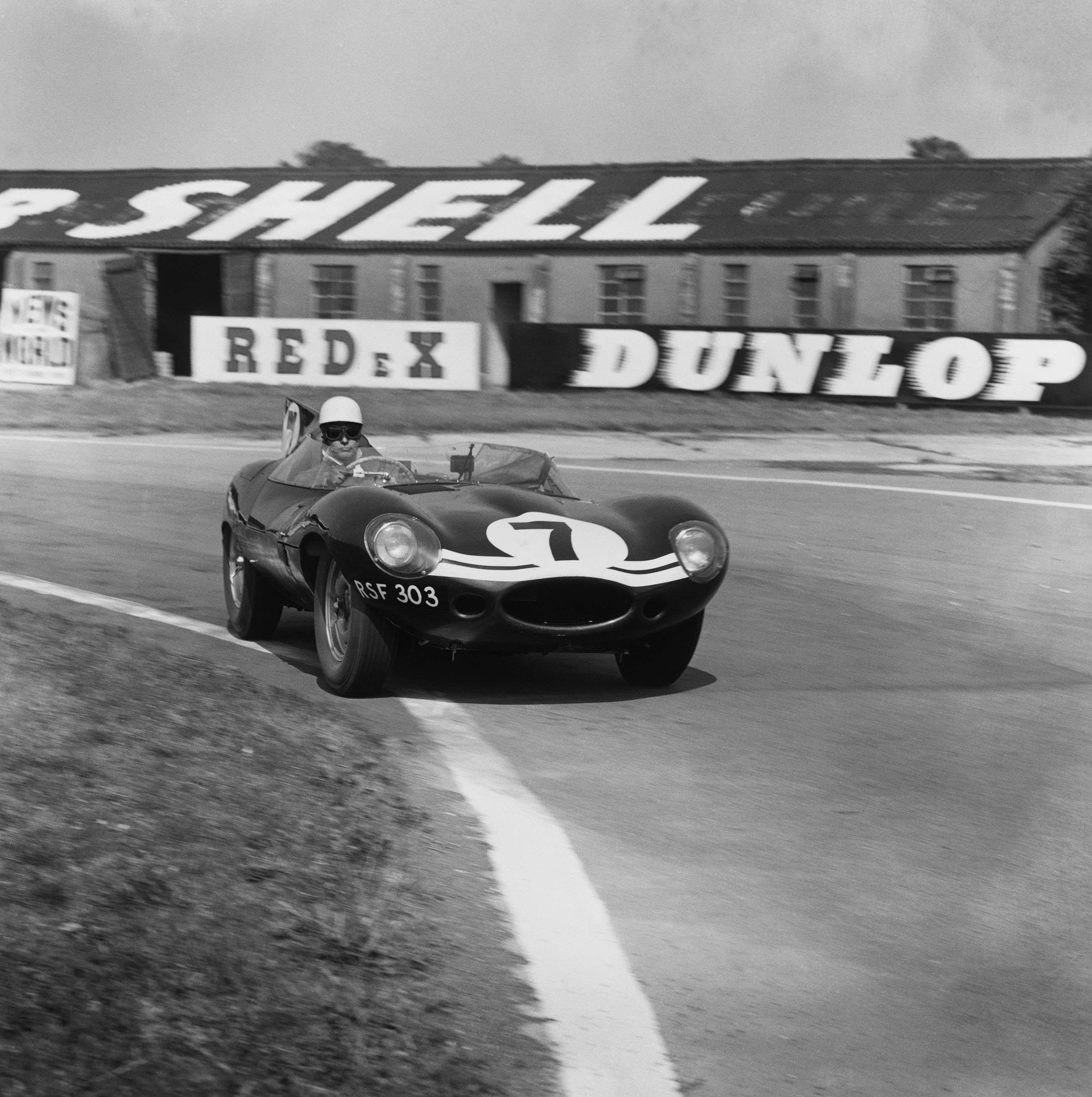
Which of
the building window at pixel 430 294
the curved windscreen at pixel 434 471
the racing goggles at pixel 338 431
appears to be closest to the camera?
the curved windscreen at pixel 434 471

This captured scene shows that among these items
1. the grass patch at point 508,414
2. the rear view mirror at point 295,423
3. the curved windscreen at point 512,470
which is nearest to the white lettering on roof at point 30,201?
the grass patch at point 508,414

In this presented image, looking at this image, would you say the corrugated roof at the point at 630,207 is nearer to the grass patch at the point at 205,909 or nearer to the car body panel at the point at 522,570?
the car body panel at the point at 522,570

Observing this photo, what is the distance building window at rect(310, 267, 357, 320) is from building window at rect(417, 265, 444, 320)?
1548 millimetres

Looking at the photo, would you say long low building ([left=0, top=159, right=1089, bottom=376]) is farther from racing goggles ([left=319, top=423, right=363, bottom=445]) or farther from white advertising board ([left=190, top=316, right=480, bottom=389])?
racing goggles ([left=319, top=423, right=363, bottom=445])

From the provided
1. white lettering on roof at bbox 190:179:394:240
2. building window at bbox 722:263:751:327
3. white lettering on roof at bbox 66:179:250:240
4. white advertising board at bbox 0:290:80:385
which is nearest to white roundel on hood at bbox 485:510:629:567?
white advertising board at bbox 0:290:80:385

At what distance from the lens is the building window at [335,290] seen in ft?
127

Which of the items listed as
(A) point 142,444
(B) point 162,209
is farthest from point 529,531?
(B) point 162,209

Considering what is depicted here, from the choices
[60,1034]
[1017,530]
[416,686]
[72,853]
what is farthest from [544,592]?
[1017,530]

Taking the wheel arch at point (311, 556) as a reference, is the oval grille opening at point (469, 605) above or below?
below

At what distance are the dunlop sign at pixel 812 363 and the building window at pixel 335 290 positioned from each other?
9.51m

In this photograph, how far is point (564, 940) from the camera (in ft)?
14.6

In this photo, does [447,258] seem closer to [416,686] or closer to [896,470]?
[896,470]

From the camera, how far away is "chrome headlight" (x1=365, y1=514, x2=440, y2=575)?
690 centimetres

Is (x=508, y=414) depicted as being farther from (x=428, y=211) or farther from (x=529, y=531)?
(x=529, y=531)
